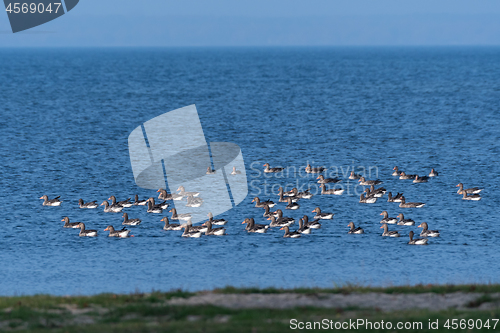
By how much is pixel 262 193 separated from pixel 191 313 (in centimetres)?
2755

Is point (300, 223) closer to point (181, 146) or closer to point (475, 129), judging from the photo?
point (181, 146)

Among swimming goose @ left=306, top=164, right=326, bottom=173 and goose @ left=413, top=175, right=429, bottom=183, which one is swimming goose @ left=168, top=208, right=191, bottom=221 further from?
goose @ left=413, top=175, right=429, bottom=183

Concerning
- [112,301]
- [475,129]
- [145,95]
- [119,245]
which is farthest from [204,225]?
[145,95]

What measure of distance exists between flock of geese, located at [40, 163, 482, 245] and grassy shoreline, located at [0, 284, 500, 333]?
14861 mm

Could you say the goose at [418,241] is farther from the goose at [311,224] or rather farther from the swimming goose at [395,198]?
the swimming goose at [395,198]

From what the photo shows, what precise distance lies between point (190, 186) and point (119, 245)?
13744 mm

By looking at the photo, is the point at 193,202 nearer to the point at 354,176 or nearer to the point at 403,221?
the point at 354,176

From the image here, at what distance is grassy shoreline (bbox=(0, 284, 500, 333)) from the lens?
52.1 ft

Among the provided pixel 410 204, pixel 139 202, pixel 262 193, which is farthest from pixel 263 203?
pixel 410 204

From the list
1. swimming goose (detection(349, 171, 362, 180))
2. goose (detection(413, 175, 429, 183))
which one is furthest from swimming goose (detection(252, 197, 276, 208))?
goose (detection(413, 175, 429, 183))

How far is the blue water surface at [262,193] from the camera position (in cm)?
2828

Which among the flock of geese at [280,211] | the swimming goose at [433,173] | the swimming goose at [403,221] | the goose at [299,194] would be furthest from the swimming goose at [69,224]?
the swimming goose at [433,173]

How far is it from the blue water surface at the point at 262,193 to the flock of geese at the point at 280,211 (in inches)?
20.3

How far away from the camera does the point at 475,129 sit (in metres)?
74.1
